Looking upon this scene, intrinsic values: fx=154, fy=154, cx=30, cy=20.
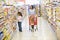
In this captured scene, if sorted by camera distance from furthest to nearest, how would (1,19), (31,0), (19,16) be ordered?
(31,0) < (19,16) < (1,19)

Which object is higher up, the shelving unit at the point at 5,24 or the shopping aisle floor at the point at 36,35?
the shelving unit at the point at 5,24

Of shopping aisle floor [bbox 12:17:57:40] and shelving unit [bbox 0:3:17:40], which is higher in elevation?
shelving unit [bbox 0:3:17:40]

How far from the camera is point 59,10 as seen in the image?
7055mm

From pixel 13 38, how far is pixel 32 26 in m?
2.13

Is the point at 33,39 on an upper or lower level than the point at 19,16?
lower

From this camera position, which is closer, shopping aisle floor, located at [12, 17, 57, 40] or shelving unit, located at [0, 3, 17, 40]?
shelving unit, located at [0, 3, 17, 40]

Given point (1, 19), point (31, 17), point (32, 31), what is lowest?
point (32, 31)

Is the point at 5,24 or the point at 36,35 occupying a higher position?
the point at 5,24

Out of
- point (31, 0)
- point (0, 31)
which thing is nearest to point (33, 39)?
point (0, 31)

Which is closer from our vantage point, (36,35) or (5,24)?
(5,24)

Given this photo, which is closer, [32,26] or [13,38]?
[13,38]

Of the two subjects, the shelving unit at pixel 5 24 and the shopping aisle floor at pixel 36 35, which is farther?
the shopping aisle floor at pixel 36 35

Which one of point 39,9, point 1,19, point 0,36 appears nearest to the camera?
point 0,36

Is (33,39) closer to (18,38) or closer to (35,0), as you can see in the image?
(18,38)
